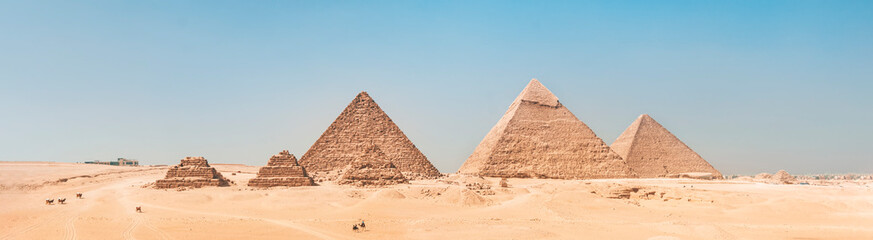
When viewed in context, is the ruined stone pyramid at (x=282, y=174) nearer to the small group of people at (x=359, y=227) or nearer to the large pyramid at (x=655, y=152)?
the small group of people at (x=359, y=227)

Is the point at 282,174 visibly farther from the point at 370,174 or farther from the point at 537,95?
A: the point at 537,95

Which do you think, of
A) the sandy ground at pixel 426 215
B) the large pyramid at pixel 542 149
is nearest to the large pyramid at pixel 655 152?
the large pyramid at pixel 542 149

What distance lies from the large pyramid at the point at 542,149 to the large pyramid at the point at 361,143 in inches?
255

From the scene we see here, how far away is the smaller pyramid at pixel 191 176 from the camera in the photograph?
2331 cm

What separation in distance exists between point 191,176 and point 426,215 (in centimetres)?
1277

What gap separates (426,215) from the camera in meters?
16.5

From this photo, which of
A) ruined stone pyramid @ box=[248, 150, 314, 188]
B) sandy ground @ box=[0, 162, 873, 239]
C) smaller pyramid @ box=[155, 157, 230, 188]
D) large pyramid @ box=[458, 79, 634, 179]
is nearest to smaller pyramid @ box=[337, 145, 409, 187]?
sandy ground @ box=[0, 162, 873, 239]

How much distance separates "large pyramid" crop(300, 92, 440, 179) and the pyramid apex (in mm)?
13332

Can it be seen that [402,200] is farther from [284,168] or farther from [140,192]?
[140,192]

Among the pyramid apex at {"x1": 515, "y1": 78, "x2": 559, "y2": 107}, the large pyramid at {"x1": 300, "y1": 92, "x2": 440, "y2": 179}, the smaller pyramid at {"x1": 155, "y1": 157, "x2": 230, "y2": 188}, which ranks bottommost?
the smaller pyramid at {"x1": 155, "y1": 157, "x2": 230, "y2": 188}

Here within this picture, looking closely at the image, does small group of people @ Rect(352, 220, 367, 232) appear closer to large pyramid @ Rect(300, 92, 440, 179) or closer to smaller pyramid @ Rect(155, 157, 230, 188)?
smaller pyramid @ Rect(155, 157, 230, 188)

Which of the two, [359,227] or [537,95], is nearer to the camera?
[359,227]

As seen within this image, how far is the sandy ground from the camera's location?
1294cm

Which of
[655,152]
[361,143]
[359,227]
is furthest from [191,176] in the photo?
[655,152]
